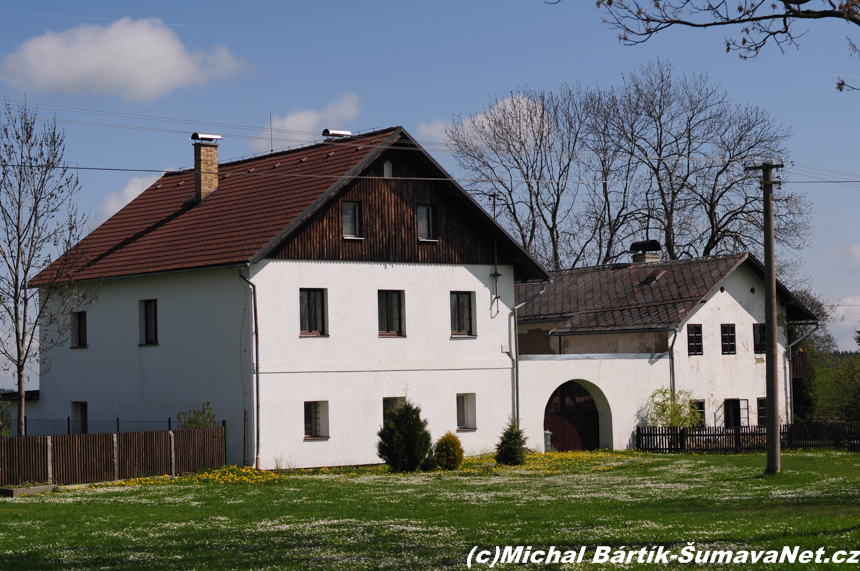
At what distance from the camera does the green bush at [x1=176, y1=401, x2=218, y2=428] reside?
26453mm

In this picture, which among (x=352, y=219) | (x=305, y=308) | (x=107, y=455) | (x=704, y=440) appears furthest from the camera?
(x=704, y=440)

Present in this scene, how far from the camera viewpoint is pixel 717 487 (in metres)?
19.9

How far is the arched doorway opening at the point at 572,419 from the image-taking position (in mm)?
33719

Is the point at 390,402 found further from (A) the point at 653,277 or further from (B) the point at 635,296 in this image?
(A) the point at 653,277

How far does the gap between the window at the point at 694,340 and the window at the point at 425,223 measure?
12313 mm

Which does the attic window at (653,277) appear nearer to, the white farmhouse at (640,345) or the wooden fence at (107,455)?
the white farmhouse at (640,345)

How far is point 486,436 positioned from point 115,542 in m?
18.8

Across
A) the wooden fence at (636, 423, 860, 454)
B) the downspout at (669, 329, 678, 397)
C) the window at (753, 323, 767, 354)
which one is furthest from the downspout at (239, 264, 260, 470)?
the window at (753, 323, 767, 354)

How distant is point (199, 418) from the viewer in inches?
1054

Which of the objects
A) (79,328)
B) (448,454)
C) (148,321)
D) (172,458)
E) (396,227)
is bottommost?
(448,454)

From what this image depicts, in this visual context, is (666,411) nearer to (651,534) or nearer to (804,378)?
(804,378)

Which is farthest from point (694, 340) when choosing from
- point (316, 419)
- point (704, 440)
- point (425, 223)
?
point (316, 419)

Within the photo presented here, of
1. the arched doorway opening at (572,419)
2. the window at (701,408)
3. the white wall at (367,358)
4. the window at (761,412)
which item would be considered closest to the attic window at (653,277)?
the window at (701,408)

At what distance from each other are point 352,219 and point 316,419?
588 centimetres
